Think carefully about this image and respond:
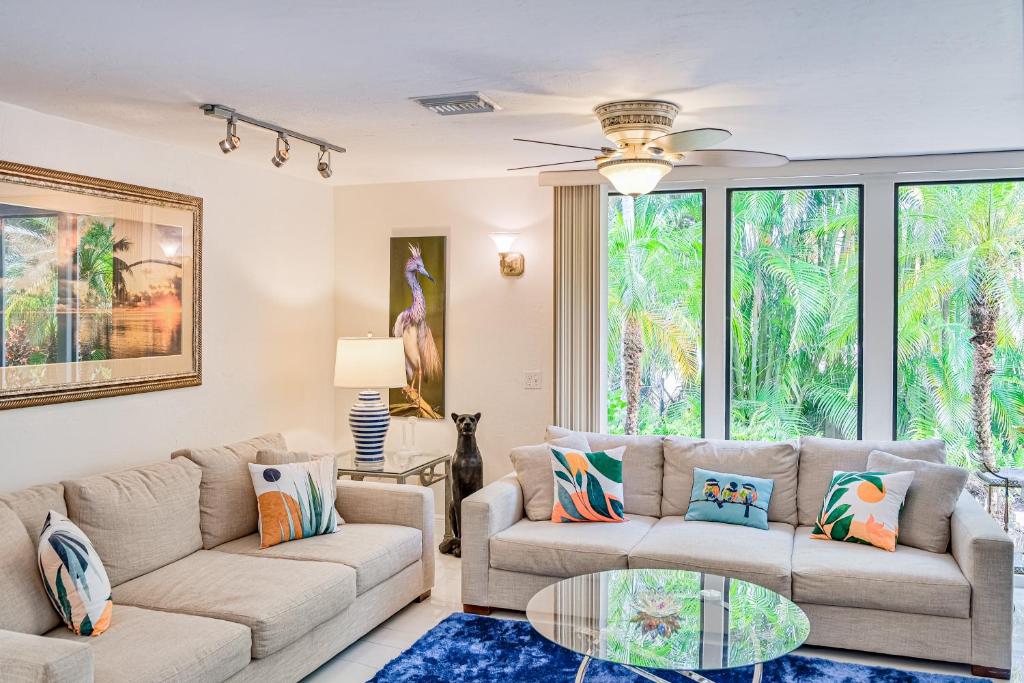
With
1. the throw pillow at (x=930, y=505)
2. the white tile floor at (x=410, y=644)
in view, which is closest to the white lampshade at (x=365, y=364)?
the white tile floor at (x=410, y=644)

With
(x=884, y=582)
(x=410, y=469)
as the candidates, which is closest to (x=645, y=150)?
(x=884, y=582)

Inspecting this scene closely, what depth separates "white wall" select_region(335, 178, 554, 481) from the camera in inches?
216

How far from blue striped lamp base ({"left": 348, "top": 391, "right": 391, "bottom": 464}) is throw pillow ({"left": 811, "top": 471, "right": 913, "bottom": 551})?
8.12 feet

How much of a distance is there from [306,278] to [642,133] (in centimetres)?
283

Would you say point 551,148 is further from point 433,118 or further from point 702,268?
point 702,268

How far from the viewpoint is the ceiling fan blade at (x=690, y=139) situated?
123 inches

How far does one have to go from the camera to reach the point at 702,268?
5.25 meters

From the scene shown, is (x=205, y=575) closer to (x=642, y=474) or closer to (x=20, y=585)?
(x=20, y=585)

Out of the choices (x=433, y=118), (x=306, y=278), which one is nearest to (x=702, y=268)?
(x=433, y=118)

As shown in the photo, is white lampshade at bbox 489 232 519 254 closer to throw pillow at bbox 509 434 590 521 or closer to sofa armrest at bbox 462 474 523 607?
throw pillow at bbox 509 434 590 521

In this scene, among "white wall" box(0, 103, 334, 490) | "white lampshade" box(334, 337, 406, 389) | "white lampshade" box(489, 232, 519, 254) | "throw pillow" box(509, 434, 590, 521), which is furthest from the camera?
"white lampshade" box(489, 232, 519, 254)

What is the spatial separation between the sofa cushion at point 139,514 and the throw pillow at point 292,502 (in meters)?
0.29

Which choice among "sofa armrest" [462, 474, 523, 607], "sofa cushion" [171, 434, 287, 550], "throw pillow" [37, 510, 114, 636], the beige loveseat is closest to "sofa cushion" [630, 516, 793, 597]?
"sofa armrest" [462, 474, 523, 607]

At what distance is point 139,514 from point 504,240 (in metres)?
2.82
